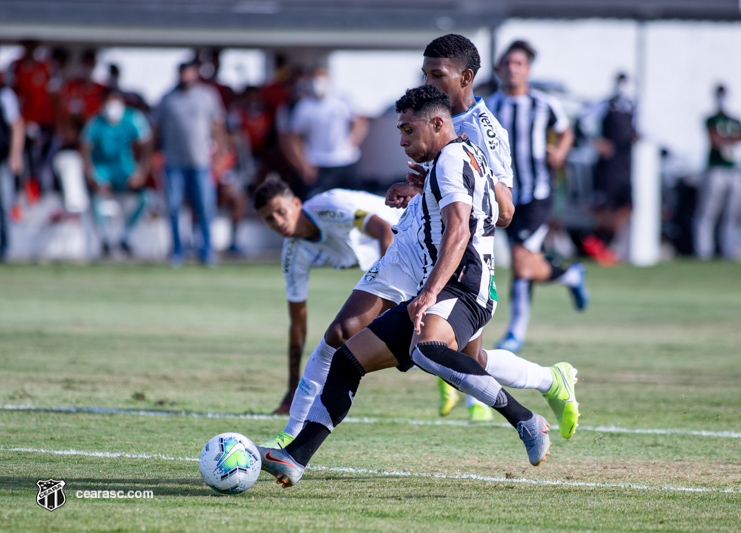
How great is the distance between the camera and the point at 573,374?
568cm

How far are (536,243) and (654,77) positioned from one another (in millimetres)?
22931

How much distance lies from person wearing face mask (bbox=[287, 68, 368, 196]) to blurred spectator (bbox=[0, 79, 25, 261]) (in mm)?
4022

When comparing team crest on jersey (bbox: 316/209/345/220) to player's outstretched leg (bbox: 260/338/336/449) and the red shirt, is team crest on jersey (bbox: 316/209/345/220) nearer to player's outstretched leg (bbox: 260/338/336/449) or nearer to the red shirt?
player's outstretched leg (bbox: 260/338/336/449)

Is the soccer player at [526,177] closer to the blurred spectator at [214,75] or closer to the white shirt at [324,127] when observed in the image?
the white shirt at [324,127]

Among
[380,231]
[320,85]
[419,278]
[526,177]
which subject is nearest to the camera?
[419,278]

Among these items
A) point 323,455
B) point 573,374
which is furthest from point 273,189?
point 573,374

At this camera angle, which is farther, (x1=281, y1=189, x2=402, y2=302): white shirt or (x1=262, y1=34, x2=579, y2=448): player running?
(x1=281, y1=189, x2=402, y2=302): white shirt

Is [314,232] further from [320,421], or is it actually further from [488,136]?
[320,421]

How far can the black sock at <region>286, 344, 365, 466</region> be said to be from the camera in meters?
4.93

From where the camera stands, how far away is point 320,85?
17297 millimetres

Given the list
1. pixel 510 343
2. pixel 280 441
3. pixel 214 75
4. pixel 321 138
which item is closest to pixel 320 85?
pixel 321 138

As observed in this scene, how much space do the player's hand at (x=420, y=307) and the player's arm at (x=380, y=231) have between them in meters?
1.77

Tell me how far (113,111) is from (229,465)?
12599 millimetres

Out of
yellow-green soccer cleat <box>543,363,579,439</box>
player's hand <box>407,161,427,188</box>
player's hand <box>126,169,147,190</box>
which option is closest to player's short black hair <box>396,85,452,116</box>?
player's hand <box>407,161,427,188</box>
